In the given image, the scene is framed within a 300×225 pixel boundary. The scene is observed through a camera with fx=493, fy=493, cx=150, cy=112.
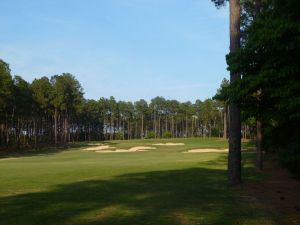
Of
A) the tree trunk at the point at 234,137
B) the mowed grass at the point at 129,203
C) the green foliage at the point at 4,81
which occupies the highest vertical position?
the green foliage at the point at 4,81

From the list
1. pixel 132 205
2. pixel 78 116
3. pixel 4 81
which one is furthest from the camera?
pixel 78 116

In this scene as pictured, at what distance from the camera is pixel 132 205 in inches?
503

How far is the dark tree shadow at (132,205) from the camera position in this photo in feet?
34.6

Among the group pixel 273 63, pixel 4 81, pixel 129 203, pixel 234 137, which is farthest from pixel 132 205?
pixel 4 81

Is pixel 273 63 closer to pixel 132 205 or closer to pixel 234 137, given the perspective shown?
pixel 132 205

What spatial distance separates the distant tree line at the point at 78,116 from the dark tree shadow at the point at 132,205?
52.3m

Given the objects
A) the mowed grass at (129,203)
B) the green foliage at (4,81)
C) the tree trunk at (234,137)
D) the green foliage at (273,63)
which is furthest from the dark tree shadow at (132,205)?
the green foliage at (4,81)

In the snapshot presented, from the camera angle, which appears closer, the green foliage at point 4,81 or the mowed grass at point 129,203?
the mowed grass at point 129,203

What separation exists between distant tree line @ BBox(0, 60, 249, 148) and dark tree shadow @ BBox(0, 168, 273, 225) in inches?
2059

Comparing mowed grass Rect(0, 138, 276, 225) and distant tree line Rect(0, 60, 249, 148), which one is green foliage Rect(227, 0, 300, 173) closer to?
mowed grass Rect(0, 138, 276, 225)

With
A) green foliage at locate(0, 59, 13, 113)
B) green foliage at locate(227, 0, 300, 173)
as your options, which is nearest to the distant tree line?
green foliage at locate(0, 59, 13, 113)

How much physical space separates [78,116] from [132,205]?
124109 mm

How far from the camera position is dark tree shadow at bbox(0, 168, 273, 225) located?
34.6 ft

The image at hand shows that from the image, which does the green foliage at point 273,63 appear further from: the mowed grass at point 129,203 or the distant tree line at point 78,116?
the distant tree line at point 78,116
